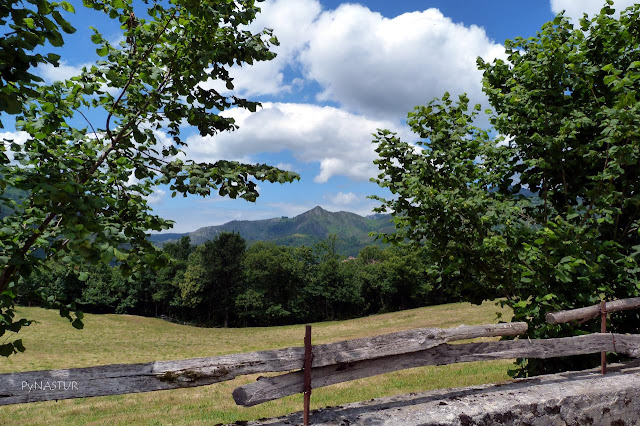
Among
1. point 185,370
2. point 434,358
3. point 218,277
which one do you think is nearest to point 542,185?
point 434,358

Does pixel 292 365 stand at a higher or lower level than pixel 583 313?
lower

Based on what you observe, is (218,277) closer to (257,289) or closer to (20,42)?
(257,289)

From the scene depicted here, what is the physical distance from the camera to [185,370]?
4.42m

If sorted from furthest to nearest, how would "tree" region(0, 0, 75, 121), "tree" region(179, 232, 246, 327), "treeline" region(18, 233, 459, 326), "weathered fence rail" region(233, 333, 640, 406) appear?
"treeline" region(18, 233, 459, 326)
"tree" region(179, 232, 246, 327)
"weathered fence rail" region(233, 333, 640, 406)
"tree" region(0, 0, 75, 121)

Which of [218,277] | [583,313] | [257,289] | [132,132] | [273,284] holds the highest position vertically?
[132,132]

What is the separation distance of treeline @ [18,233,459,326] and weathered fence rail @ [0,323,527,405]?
77.2 metres

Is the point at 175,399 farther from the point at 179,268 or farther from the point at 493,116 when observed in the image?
the point at 179,268

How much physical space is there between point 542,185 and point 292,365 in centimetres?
781

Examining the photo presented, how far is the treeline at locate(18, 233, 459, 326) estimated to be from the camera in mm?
82500

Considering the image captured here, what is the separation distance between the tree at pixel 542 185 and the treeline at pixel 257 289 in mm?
72687

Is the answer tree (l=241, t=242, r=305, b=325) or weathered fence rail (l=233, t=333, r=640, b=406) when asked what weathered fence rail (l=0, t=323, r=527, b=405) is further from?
tree (l=241, t=242, r=305, b=325)

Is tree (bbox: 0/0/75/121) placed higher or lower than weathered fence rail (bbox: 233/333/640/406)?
higher

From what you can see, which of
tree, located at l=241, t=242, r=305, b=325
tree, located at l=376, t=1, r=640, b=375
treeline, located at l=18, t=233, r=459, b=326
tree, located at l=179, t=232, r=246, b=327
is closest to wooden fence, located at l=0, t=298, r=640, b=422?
tree, located at l=376, t=1, r=640, b=375

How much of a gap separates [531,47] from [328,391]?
12.7 meters
